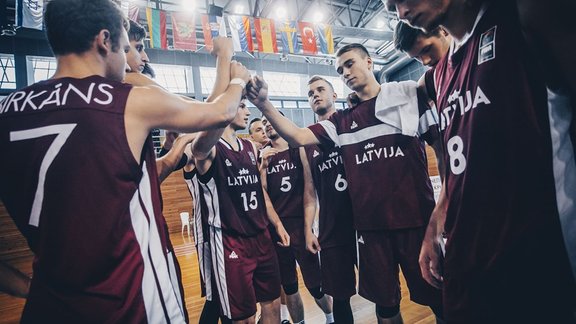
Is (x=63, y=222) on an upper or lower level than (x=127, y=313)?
upper

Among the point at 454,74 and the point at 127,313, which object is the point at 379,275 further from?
the point at 127,313

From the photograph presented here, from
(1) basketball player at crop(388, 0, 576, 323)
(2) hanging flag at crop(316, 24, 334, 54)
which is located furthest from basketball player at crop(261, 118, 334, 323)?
(2) hanging flag at crop(316, 24, 334, 54)

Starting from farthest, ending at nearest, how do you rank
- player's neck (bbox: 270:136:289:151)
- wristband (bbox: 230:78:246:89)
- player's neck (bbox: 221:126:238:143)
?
player's neck (bbox: 270:136:289:151), player's neck (bbox: 221:126:238:143), wristband (bbox: 230:78:246:89)

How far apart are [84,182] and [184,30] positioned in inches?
376

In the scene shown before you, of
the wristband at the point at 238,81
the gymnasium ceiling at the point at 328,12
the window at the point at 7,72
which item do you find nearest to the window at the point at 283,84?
the gymnasium ceiling at the point at 328,12

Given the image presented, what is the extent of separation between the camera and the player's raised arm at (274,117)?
194 cm

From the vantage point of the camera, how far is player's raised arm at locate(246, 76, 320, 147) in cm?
194

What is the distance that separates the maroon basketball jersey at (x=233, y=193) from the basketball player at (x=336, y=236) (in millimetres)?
557

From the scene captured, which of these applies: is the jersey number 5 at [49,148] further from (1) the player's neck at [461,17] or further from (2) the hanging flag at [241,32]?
(2) the hanging flag at [241,32]

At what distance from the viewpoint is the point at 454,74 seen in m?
1.07

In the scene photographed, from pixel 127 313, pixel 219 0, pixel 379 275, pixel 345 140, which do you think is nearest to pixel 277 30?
pixel 219 0

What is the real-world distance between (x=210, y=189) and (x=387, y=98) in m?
1.54

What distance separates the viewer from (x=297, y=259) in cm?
312

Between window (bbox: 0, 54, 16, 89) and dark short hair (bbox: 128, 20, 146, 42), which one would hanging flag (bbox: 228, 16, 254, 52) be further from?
dark short hair (bbox: 128, 20, 146, 42)
